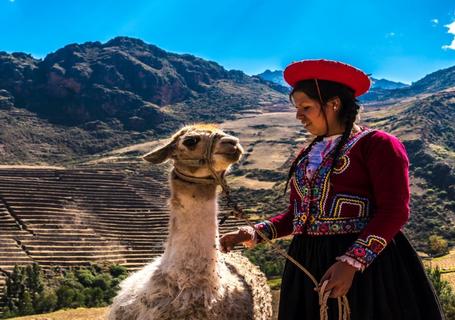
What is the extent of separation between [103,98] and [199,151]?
119 metres

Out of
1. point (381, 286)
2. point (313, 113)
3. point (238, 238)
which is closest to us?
point (381, 286)

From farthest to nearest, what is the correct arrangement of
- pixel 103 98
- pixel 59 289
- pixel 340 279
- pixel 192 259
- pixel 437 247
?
pixel 103 98 → pixel 437 247 → pixel 59 289 → pixel 192 259 → pixel 340 279

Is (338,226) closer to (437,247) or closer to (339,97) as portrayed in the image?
(339,97)

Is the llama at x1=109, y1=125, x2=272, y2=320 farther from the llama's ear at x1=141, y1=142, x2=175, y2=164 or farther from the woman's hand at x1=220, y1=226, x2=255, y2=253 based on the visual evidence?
the woman's hand at x1=220, y1=226, x2=255, y2=253

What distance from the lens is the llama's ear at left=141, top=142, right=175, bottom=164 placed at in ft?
8.93

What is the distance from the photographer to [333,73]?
233 cm

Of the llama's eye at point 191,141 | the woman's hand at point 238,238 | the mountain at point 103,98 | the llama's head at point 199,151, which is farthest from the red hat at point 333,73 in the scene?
the mountain at point 103,98

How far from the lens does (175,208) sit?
271 cm

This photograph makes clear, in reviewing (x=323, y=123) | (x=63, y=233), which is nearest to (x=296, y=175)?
(x=323, y=123)

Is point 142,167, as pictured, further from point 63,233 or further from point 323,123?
point 323,123

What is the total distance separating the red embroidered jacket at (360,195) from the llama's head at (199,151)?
35cm

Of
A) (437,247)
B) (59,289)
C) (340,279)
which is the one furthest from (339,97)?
(437,247)

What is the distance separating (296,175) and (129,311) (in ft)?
3.53

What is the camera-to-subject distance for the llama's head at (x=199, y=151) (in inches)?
104
